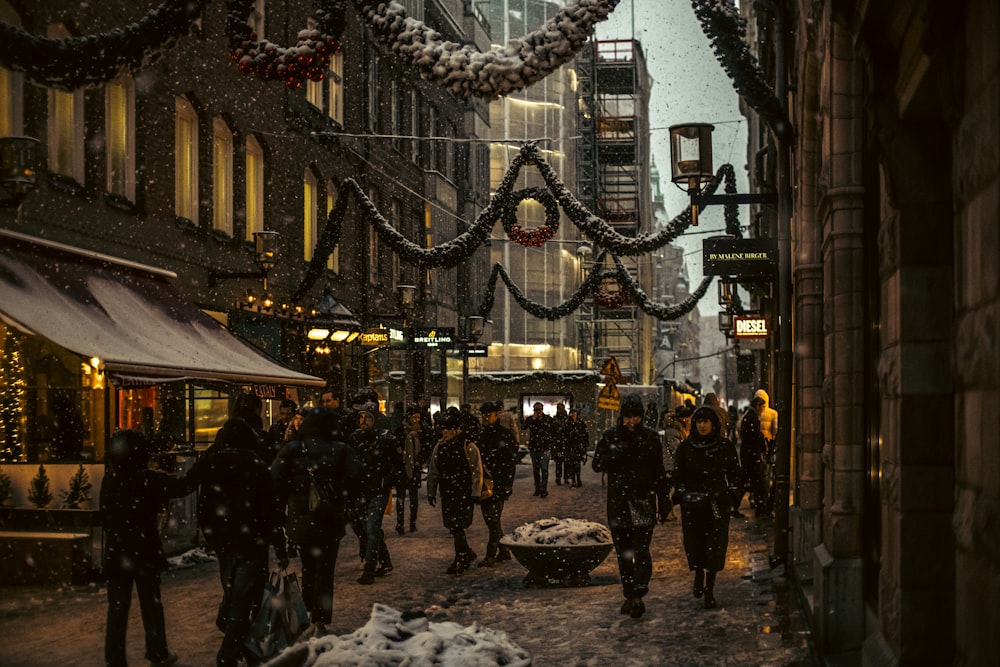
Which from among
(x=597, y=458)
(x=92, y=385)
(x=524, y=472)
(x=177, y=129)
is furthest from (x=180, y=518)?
(x=524, y=472)

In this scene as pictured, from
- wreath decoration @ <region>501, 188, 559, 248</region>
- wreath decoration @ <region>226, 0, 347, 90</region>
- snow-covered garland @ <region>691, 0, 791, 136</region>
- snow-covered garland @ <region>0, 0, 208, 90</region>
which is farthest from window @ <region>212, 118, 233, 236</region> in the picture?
snow-covered garland @ <region>0, 0, 208, 90</region>

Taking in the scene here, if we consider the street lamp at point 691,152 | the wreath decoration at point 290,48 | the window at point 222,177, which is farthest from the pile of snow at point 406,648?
the window at point 222,177

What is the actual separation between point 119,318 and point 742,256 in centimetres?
805

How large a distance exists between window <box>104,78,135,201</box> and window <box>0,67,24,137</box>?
2.52 metres

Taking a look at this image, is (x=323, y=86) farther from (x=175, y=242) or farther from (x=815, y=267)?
(x=815, y=267)

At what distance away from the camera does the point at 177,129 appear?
21234 mm

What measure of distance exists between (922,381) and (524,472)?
31.3 metres

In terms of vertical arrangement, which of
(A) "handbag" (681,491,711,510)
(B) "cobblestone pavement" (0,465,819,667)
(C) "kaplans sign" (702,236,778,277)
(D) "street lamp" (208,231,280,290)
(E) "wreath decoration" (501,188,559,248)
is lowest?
(B) "cobblestone pavement" (0,465,819,667)

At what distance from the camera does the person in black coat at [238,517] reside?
8812 mm

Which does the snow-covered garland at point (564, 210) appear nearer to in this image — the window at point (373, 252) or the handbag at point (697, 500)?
the handbag at point (697, 500)

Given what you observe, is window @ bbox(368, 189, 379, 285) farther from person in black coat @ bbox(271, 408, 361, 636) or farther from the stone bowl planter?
person in black coat @ bbox(271, 408, 361, 636)

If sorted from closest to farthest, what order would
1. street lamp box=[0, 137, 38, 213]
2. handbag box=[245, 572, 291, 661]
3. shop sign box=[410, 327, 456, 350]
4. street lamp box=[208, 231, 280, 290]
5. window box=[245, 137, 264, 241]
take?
handbag box=[245, 572, 291, 661] < street lamp box=[0, 137, 38, 213] < street lamp box=[208, 231, 280, 290] < window box=[245, 137, 264, 241] < shop sign box=[410, 327, 456, 350]

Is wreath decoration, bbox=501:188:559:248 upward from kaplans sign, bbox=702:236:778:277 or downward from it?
upward

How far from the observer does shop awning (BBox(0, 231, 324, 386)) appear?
46.6ft
